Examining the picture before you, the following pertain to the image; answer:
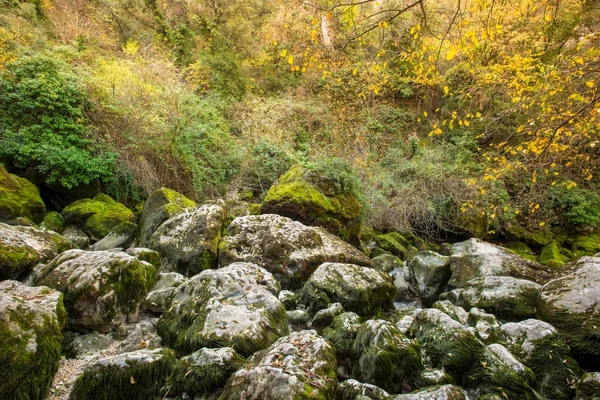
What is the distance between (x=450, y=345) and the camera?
11.6ft

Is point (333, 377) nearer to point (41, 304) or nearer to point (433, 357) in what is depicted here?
point (433, 357)

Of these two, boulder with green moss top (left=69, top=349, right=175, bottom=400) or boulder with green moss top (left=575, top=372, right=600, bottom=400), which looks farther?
boulder with green moss top (left=575, top=372, right=600, bottom=400)

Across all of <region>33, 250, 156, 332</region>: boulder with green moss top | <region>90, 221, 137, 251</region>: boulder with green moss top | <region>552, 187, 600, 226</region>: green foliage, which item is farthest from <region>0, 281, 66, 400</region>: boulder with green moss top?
<region>552, 187, 600, 226</region>: green foliage

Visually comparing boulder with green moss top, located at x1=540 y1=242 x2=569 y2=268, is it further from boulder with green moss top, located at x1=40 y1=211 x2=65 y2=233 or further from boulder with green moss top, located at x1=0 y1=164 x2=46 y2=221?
boulder with green moss top, located at x1=0 y1=164 x2=46 y2=221

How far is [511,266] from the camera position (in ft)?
21.4

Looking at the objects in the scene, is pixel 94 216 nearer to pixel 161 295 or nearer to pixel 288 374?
pixel 161 295

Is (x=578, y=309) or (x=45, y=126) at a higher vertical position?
(x=45, y=126)

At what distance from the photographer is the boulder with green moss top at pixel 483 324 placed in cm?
410

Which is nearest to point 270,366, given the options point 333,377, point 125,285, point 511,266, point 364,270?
point 333,377

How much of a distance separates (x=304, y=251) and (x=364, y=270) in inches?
45.1

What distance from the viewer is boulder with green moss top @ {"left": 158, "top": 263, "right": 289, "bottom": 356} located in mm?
3553

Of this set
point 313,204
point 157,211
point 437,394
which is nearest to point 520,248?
point 313,204

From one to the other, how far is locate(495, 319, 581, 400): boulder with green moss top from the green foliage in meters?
11.4

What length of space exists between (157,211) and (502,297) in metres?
6.25
